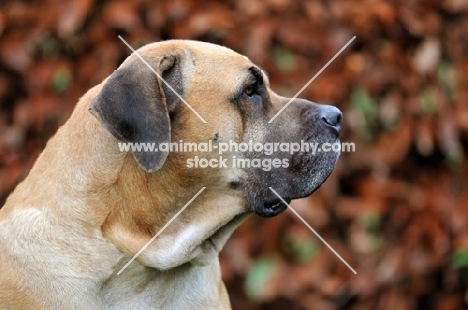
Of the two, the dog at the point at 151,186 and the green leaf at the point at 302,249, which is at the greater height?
the dog at the point at 151,186

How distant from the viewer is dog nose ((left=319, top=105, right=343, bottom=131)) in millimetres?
3832

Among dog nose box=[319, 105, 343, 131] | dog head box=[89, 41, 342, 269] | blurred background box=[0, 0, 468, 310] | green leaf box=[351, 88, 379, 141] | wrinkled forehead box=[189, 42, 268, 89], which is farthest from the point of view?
green leaf box=[351, 88, 379, 141]

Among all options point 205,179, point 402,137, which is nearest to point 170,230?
point 205,179

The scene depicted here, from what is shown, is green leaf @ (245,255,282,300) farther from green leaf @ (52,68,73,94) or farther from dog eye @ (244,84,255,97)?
dog eye @ (244,84,255,97)

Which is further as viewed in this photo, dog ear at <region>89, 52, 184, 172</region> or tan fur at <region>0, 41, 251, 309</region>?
tan fur at <region>0, 41, 251, 309</region>

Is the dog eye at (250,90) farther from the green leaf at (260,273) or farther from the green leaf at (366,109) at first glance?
the green leaf at (260,273)

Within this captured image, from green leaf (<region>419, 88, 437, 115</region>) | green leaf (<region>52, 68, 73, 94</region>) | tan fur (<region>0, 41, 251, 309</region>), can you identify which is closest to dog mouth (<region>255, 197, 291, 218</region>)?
tan fur (<region>0, 41, 251, 309</region>)

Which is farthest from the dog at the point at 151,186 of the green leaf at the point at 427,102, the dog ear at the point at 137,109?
the green leaf at the point at 427,102

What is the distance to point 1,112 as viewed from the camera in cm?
580

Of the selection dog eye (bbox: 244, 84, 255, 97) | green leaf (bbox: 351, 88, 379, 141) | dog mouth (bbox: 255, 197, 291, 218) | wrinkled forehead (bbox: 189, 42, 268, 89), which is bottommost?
green leaf (bbox: 351, 88, 379, 141)

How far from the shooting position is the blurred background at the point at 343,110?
A: 543cm

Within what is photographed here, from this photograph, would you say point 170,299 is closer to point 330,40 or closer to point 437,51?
point 330,40

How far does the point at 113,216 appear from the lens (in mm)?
3521

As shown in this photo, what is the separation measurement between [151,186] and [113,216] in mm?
208
